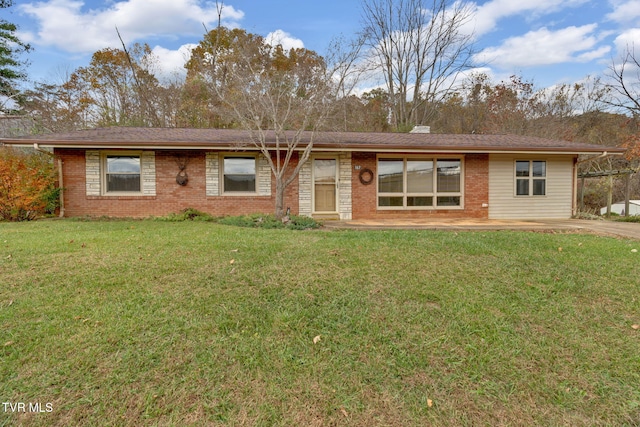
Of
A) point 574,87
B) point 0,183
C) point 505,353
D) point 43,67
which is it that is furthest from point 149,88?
point 574,87

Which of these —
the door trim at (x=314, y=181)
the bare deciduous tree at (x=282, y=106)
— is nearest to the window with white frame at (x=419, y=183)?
the door trim at (x=314, y=181)

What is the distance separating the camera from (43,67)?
17.8m

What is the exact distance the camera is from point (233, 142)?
9.12 meters

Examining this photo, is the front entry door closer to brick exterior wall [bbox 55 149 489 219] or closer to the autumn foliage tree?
brick exterior wall [bbox 55 149 489 219]

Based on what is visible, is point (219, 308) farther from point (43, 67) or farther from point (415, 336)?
point (43, 67)

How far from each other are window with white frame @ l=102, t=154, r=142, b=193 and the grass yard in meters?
5.39

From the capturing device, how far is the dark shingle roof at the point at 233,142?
884cm

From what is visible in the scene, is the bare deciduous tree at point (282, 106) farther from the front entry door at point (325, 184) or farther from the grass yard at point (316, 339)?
the grass yard at point (316, 339)

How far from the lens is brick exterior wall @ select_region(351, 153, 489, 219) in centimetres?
1019

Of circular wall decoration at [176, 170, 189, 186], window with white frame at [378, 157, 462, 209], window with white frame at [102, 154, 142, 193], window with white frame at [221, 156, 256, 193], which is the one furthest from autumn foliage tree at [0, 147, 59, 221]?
window with white frame at [378, 157, 462, 209]

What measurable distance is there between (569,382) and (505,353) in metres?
0.42

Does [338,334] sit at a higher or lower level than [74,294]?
lower

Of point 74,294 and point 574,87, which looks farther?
point 574,87

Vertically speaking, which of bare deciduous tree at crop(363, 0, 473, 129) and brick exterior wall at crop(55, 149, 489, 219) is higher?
bare deciduous tree at crop(363, 0, 473, 129)
